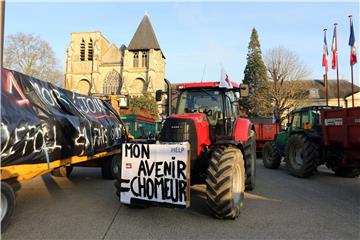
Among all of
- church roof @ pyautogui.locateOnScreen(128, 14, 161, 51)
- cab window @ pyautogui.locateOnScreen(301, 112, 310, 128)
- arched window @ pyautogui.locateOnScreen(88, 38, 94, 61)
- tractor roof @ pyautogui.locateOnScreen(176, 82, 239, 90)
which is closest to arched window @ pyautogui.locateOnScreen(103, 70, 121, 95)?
arched window @ pyautogui.locateOnScreen(88, 38, 94, 61)

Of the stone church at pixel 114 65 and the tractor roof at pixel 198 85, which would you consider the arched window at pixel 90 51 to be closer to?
the stone church at pixel 114 65

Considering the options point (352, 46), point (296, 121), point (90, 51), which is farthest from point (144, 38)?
point (296, 121)

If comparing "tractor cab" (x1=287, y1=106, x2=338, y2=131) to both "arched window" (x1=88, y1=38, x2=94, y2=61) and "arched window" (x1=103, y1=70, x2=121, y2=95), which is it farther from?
"arched window" (x1=88, y1=38, x2=94, y2=61)

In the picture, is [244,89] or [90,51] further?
[90,51]

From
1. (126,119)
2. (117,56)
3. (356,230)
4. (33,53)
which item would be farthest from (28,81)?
(117,56)

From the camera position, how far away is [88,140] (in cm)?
630

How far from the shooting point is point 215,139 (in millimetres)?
5695

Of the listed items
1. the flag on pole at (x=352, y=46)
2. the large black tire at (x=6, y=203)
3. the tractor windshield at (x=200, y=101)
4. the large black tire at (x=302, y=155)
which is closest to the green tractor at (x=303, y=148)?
Answer: the large black tire at (x=302, y=155)

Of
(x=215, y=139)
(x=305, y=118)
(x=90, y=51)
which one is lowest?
(x=215, y=139)

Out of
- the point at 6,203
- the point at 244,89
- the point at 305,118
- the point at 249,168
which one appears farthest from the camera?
the point at 305,118

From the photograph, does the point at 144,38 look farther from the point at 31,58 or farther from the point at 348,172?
the point at 348,172

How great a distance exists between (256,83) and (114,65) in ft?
106

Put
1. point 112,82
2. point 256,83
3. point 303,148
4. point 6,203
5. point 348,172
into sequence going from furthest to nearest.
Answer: point 112,82
point 256,83
point 348,172
point 303,148
point 6,203

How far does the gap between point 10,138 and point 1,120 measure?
10.7 inches
